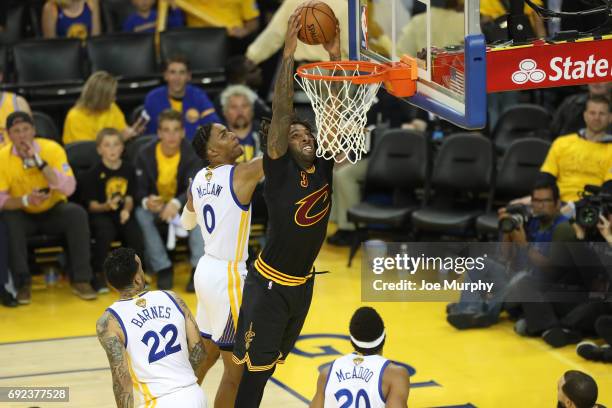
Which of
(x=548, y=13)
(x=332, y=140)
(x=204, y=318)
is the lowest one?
(x=204, y=318)

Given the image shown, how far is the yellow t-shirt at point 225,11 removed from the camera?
14.5 metres

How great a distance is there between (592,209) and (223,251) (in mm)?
3694

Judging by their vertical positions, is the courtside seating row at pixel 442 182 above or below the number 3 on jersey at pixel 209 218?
below

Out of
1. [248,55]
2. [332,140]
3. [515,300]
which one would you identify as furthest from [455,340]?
[248,55]

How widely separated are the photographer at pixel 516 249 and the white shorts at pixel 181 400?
4400 millimetres

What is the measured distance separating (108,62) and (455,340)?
610cm

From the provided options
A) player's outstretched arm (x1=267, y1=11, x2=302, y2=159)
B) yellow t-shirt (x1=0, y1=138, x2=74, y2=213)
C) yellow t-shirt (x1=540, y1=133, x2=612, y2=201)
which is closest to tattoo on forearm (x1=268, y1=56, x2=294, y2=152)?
player's outstretched arm (x1=267, y1=11, x2=302, y2=159)

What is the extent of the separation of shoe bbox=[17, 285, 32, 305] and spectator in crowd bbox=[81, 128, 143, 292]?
2.23 ft

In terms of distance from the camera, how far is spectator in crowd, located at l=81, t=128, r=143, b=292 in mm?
11500

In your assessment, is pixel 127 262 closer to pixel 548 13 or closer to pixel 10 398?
pixel 10 398

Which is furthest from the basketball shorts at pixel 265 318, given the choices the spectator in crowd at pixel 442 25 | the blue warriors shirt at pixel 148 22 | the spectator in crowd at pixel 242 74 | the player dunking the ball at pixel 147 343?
the blue warriors shirt at pixel 148 22

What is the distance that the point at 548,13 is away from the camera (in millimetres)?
7301

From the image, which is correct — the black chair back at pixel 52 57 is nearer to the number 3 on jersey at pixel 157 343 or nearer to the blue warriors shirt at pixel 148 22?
the blue warriors shirt at pixel 148 22

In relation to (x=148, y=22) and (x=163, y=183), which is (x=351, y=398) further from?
(x=148, y=22)
